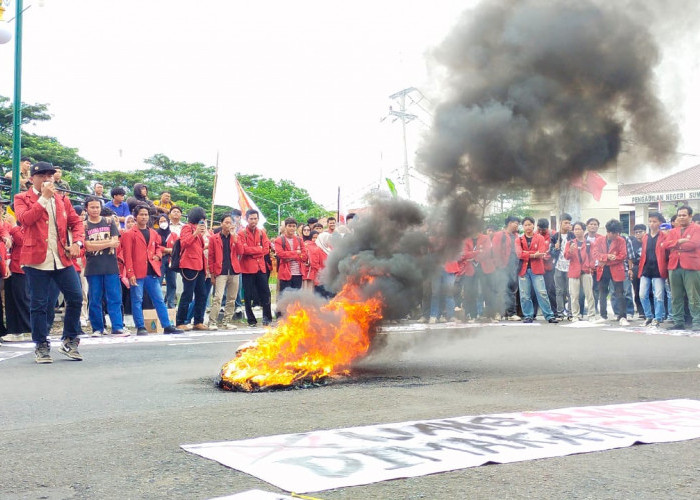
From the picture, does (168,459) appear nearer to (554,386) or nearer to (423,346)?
(554,386)

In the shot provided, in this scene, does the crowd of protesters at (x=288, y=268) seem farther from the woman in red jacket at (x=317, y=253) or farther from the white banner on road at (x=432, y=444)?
the white banner on road at (x=432, y=444)

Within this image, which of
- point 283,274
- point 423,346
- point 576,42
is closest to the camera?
point 576,42

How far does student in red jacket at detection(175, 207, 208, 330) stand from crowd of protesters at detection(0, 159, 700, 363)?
0.07 feet

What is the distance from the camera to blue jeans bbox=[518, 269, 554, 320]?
49.2 ft

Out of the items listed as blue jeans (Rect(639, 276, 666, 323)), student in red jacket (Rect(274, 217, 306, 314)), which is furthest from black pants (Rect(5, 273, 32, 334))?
blue jeans (Rect(639, 276, 666, 323))

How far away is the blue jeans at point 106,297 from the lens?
11589mm

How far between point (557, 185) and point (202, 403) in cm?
458

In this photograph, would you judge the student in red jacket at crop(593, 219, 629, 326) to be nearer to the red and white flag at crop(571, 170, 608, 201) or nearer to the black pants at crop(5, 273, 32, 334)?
the red and white flag at crop(571, 170, 608, 201)

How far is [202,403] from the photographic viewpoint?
5.85 meters

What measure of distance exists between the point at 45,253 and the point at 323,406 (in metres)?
4.57

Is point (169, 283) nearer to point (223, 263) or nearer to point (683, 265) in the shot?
point (223, 263)

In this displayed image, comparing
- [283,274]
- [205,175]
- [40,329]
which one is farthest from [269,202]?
[40,329]

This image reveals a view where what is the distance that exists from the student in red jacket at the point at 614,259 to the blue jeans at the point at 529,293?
125 centimetres

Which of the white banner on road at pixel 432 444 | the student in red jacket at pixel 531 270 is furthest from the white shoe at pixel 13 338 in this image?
the student in red jacket at pixel 531 270
